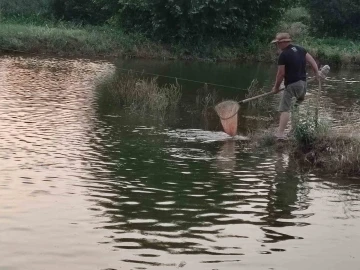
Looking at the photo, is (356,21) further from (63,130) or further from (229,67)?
(63,130)

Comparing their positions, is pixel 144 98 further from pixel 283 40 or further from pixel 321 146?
pixel 321 146

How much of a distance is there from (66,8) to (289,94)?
115 feet

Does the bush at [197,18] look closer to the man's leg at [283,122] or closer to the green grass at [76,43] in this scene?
the green grass at [76,43]

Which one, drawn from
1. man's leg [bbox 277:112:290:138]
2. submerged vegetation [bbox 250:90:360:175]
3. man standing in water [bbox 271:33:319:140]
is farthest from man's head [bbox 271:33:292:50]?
submerged vegetation [bbox 250:90:360:175]

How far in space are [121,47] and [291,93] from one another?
937 inches

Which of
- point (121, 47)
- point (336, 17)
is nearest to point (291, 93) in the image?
point (121, 47)

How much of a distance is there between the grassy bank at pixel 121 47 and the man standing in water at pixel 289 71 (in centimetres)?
2155

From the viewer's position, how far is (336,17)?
→ 152ft

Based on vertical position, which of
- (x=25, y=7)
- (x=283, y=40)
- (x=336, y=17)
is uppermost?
(x=336, y=17)

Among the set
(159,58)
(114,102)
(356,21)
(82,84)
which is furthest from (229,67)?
(356,21)

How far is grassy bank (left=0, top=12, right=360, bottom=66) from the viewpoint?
106 ft

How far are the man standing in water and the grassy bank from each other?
2155cm

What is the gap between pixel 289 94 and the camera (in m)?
11.7

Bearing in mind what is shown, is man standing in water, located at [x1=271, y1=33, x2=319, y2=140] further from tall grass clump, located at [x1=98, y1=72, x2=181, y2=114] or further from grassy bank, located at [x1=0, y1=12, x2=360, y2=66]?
grassy bank, located at [x1=0, y1=12, x2=360, y2=66]
